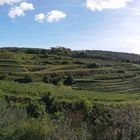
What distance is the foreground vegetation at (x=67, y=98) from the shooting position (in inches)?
270

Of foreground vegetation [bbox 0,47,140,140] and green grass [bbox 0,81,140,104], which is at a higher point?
foreground vegetation [bbox 0,47,140,140]

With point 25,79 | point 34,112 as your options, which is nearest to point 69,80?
point 25,79

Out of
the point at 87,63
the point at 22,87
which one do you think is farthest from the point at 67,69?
the point at 22,87

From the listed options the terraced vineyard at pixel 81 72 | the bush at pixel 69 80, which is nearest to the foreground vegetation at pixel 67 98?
the terraced vineyard at pixel 81 72

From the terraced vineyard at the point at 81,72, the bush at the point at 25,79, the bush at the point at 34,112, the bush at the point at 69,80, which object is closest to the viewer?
the bush at the point at 34,112

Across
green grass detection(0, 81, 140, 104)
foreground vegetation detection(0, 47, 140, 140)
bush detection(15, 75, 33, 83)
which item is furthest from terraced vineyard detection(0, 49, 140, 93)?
green grass detection(0, 81, 140, 104)

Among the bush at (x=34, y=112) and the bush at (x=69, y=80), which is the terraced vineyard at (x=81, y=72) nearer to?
the bush at (x=69, y=80)

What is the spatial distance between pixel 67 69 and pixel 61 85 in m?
15.0

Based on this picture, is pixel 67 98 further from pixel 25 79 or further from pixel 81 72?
pixel 81 72

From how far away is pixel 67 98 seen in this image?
2901 inches

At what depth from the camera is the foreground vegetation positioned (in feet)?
22.5

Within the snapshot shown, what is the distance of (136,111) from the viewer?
701 cm

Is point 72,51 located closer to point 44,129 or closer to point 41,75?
point 41,75

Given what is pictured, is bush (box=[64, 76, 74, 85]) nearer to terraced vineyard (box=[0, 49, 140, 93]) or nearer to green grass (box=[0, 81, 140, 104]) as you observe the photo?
terraced vineyard (box=[0, 49, 140, 93])
